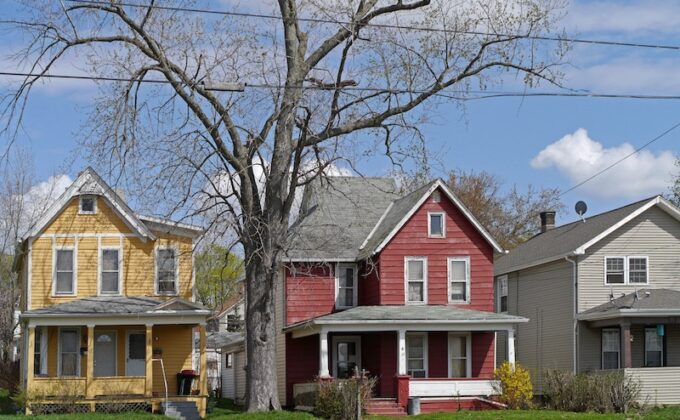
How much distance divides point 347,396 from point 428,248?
955 cm

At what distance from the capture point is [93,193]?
1556 inches

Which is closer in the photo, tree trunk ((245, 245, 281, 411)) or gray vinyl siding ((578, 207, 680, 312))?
tree trunk ((245, 245, 281, 411))

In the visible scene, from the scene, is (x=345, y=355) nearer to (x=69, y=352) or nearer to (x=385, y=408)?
(x=385, y=408)

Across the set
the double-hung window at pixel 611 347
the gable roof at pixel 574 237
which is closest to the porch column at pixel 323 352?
the gable roof at pixel 574 237

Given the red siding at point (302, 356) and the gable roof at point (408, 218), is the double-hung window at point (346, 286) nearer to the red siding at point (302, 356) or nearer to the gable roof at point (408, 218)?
the gable roof at point (408, 218)

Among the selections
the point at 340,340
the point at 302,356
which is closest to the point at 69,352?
the point at 302,356

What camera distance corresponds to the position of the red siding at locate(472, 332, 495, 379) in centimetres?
4038

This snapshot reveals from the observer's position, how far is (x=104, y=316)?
37.1 metres

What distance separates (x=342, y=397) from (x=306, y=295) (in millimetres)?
8605

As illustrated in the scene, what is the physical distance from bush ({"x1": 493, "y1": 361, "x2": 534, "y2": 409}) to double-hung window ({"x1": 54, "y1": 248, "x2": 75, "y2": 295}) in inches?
613

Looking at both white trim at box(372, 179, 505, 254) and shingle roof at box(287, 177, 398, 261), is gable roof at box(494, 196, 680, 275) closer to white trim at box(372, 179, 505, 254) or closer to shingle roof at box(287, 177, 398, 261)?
white trim at box(372, 179, 505, 254)

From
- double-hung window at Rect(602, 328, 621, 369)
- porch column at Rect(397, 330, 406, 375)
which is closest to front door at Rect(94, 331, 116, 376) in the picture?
porch column at Rect(397, 330, 406, 375)

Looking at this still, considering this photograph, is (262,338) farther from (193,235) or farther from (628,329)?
(628,329)

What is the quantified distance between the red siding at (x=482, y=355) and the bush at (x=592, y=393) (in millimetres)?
5960
